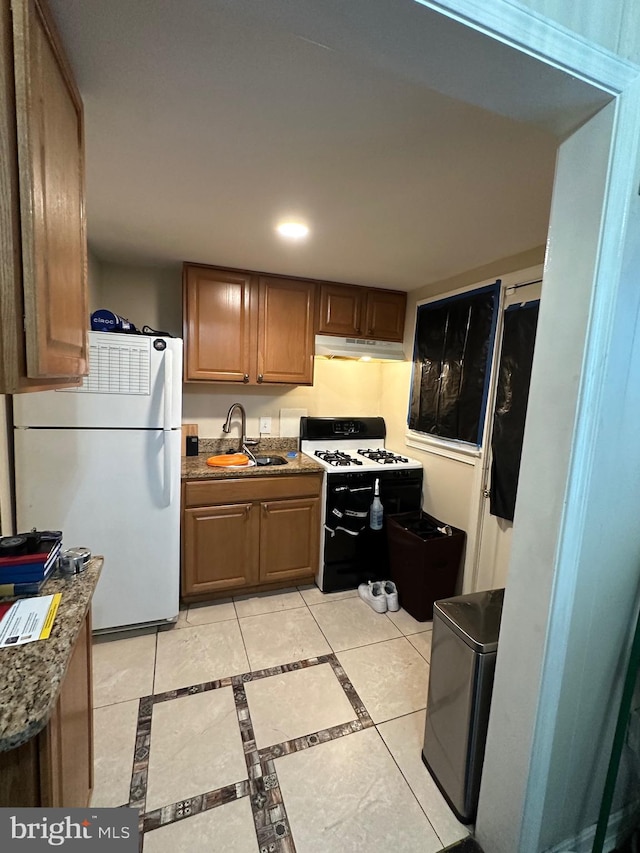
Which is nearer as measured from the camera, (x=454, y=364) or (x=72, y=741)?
(x=72, y=741)

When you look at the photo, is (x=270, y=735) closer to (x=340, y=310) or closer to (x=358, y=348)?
(x=358, y=348)

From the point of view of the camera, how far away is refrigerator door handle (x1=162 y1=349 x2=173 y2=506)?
6.72 feet

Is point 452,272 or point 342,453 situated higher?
point 452,272

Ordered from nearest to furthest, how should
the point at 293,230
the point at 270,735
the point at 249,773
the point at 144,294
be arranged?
the point at 249,773 < the point at 270,735 < the point at 293,230 < the point at 144,294

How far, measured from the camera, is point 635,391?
976 millimetres

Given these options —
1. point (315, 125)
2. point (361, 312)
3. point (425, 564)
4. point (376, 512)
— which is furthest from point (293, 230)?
point (425, 564)

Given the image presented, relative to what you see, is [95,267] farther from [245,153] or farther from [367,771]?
[367,771]

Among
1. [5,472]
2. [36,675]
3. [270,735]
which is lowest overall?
[270,735]

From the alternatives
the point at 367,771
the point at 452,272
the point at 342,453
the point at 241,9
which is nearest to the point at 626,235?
the point at 241,9

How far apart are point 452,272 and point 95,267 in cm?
241

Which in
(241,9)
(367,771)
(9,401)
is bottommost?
(367,771)

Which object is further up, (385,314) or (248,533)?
(385,314)

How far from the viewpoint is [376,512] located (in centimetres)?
270

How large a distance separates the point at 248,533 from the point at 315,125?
224 centimetres
